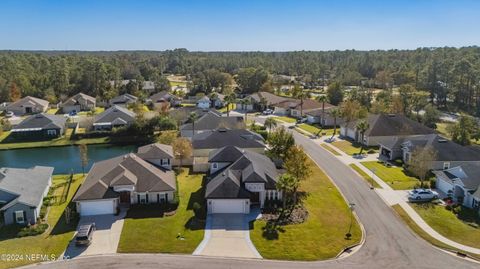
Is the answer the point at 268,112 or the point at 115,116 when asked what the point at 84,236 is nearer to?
the point at 115,116

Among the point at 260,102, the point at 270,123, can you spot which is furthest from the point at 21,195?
the point at 260,102

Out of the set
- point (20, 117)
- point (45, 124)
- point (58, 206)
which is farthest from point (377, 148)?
point (20, 117)

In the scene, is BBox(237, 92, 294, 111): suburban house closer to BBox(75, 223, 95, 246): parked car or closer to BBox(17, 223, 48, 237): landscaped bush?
BBox(17, 223, 48, 237): landscaped bush

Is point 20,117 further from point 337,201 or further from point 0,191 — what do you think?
point 337,201

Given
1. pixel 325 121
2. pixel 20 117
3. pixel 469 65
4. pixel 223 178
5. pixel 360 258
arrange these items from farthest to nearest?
pixel 469 65 < pixel 20 117 < pixel 325 121 < pixel 223 178 < pixel 360 258

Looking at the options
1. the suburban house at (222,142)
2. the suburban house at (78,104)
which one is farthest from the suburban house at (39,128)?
the suburban house at (222,142)

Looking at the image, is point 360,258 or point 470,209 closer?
point 360,258
